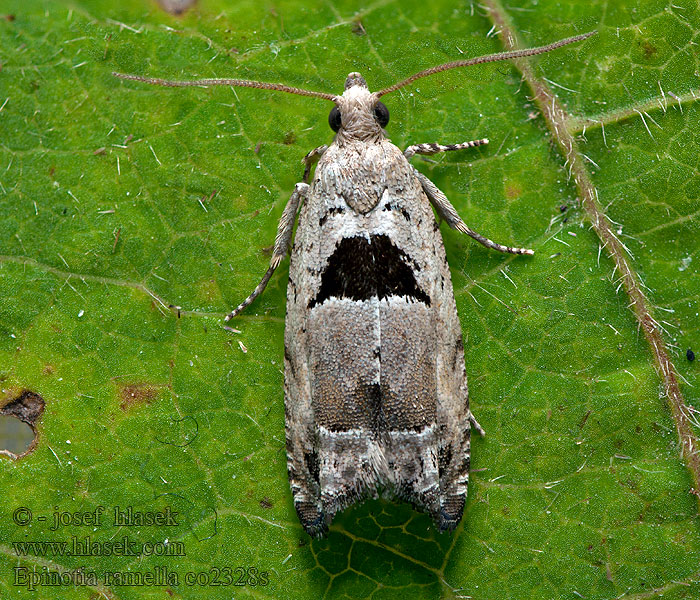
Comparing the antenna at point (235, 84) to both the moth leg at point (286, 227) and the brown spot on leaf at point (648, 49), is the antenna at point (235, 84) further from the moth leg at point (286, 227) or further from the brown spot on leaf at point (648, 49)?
the brown spot on leaf at point (648, 49)

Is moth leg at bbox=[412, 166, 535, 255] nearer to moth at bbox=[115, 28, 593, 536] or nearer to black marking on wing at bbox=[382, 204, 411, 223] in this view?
moth at bbox=[115, 28, 593, 536]

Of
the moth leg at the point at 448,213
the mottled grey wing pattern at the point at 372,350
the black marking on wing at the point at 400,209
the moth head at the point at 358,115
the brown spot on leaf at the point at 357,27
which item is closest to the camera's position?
the mottled grey wing pattern at the point at 372,350

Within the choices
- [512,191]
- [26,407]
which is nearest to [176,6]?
[512,191]

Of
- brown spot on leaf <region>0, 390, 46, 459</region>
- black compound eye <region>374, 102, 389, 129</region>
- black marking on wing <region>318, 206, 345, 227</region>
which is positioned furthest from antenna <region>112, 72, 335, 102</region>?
brown spot on leaf <region>0, 390, 46, 459</region>

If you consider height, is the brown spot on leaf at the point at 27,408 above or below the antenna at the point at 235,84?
below

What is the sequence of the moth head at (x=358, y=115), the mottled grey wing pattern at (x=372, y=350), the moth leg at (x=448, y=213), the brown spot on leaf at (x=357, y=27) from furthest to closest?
1. the brown spot on leaf at (x=357, y=27)
2. the moth leg at (x=448, y=213)
3. the moth head at (x=358, y=115)
4. the mottled grey wing pattern at (x=372, y=350)

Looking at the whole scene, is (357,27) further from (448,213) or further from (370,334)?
(370,334)

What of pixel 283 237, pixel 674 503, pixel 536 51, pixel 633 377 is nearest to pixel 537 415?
pixel 633 377

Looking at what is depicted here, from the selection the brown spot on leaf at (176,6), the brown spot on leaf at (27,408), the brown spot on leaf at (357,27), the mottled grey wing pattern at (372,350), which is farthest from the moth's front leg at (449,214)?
the brown spot on leaf at (27,408)
